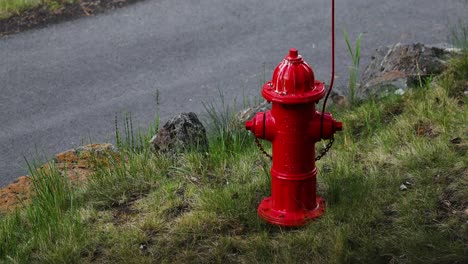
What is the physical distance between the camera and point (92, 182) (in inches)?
162

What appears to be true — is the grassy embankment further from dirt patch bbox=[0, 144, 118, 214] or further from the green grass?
the green grass

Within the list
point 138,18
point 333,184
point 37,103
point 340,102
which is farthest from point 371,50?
point 333,184

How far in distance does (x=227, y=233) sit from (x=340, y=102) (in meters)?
2.11

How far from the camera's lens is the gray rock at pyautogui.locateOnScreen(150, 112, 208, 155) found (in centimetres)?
447

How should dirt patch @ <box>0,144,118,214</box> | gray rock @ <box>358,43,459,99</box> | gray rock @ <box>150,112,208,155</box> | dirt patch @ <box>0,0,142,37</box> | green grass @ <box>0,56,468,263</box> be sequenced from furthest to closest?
dirt patch @ <box>0,0,142,37</box>, gray rock @ <box>358,43,459,99</box>, gray rock @ <box>150,112,208,155</box>, dirt patch @ <box>0,144,118,214</box>, green grass @ <box>0,56,468,263</box>

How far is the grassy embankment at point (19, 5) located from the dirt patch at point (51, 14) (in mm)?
35

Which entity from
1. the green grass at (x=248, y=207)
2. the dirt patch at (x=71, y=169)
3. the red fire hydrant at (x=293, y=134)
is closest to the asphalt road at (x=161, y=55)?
the dirt patch at (x=71, y=169)

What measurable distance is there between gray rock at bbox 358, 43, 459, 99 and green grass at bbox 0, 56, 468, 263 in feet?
2.37

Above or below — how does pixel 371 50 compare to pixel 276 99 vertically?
below

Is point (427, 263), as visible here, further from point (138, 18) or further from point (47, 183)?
point (138, 18)

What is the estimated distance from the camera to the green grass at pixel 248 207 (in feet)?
11.2

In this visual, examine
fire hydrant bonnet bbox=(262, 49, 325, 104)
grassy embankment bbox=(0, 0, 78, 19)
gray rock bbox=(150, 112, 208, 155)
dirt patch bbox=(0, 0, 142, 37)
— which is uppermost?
fire hydrant bonnet bbox=(262, 49, 325, 104)

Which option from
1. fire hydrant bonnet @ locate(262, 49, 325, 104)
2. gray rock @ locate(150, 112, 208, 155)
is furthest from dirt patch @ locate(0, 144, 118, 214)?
fire hydrant bonnet @ locate(262, 49, 325, 104)

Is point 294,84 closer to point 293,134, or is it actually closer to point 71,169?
point 293,134
